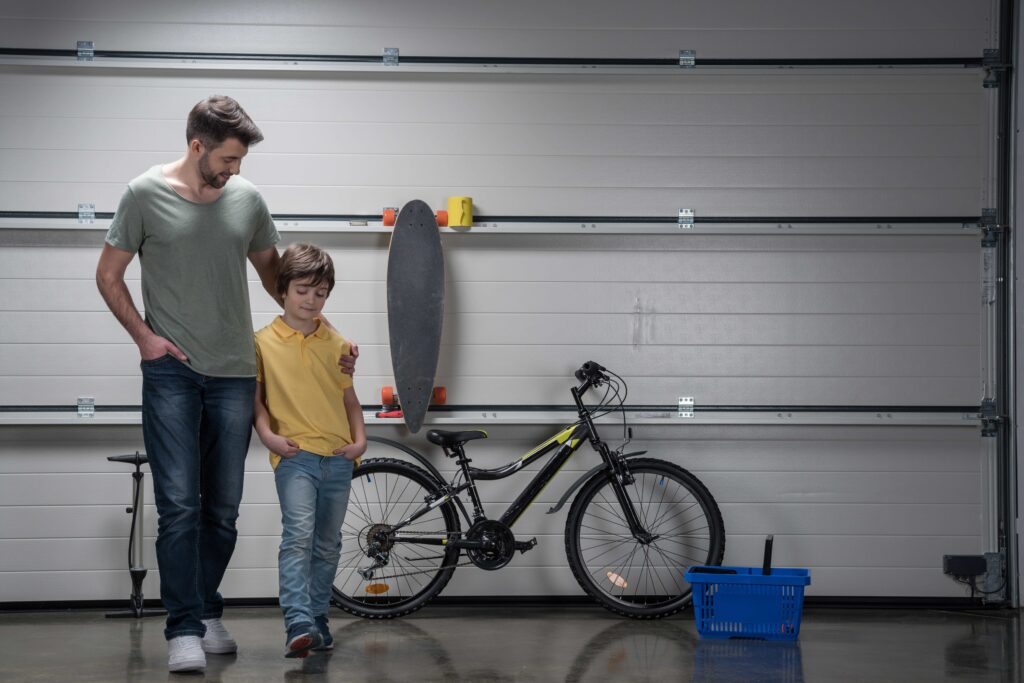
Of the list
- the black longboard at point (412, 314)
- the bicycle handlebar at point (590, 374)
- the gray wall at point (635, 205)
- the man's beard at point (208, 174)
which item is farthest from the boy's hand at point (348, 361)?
the bicycle handlebar at point (590, 374)

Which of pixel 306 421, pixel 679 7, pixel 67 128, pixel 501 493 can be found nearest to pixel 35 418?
pixel 67 128

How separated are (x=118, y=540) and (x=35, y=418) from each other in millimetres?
669

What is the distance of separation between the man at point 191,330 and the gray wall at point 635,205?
1.32m

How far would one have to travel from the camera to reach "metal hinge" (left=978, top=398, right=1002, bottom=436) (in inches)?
194

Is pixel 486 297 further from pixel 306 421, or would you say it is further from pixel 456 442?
pixel 306 421

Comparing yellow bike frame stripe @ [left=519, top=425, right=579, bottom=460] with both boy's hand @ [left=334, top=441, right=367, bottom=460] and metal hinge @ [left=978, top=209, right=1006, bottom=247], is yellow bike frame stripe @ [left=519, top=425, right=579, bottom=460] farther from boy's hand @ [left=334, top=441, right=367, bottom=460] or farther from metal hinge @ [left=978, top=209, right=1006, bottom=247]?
metal hinge @ [left=978, top=209, right=1006, bottom=247]

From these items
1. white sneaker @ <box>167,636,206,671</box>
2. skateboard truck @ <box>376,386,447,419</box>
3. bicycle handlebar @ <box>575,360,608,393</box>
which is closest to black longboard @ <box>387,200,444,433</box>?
skateboard truck @ <box>376,386,447,419</box>

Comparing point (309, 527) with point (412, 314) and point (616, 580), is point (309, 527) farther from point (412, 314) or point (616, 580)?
point (616, 580)

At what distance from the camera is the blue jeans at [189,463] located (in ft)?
11.2

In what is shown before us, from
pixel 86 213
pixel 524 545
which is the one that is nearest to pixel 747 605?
pixel 524 545

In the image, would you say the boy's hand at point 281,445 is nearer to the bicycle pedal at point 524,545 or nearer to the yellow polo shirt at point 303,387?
the yellow polo shirt at point 303,387

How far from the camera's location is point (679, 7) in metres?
4.98

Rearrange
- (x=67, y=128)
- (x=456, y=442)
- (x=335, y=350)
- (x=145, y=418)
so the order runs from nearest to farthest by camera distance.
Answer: (x=145, y=418)
(x=335, y=350)
(x=456, y=442)
(x=67, y=128)

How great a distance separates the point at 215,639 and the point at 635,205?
2651 millimetres
